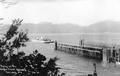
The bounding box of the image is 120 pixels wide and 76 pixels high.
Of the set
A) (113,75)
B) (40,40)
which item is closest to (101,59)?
(113,75)

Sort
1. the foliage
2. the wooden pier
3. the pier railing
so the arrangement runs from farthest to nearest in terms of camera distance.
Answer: the pier railing → the wooden pier → the foliage

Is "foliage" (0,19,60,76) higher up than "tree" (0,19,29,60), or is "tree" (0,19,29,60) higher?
"tree" (0,19,29,60)

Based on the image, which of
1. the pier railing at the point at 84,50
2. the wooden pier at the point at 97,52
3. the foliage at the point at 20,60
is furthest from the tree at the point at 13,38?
the pier railing at the point at 84,50

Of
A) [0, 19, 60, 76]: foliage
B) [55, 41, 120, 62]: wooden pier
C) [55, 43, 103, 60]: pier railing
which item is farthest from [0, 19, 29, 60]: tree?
[55, 43, 103, 60]: pier railing

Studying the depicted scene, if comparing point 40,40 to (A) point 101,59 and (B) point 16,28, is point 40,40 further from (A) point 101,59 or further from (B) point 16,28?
(B) point 16,28

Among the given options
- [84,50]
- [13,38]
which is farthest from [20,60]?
[84,50]

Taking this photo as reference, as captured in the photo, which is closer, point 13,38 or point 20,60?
A: point 20,60

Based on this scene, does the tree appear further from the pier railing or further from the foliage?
the pier railing

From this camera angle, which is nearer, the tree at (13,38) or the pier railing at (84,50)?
the tree at (13,38)

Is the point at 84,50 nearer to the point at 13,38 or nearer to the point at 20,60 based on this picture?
the point at 13,38

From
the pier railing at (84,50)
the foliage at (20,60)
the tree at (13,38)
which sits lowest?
the pier railing at (84,50)

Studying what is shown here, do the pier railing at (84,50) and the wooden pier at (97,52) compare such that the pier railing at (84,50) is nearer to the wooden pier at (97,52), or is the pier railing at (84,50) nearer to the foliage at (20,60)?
the wooden pier at (97,52)
